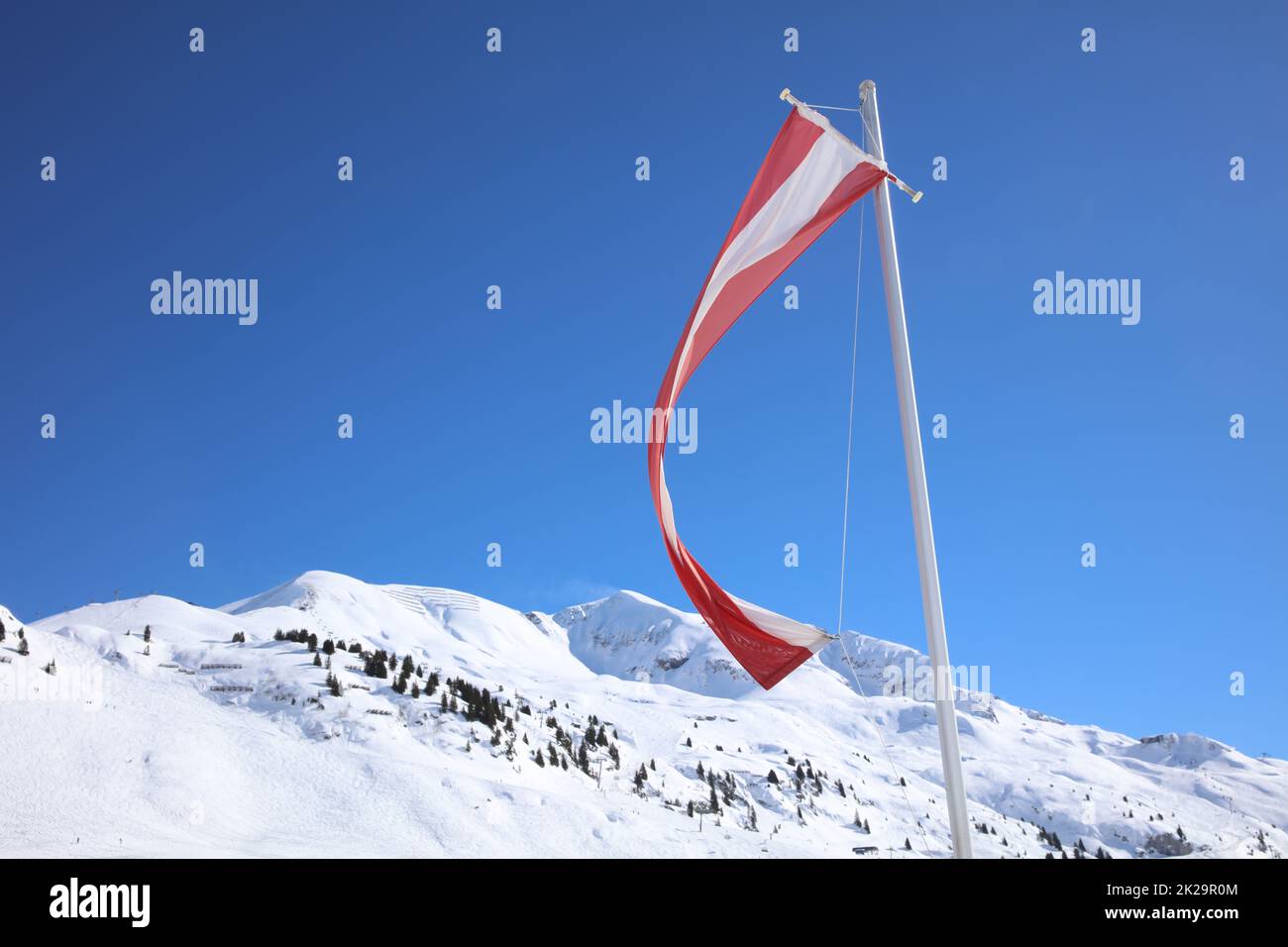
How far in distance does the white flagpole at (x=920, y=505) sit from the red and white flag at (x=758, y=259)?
0.41 metres

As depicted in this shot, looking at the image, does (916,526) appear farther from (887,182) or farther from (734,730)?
(734,730)

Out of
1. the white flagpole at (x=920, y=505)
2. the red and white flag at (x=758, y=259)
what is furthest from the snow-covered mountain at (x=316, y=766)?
the white flagpole at (x=920, y=505)

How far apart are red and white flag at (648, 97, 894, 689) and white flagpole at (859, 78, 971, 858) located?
0.41 metres

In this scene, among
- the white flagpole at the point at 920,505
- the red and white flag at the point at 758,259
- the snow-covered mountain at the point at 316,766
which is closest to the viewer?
the white flagpole at the point at 920,505

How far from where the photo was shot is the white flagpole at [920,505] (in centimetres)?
710

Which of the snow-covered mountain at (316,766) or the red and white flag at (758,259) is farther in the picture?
the snow-covered mountain at (316,766)

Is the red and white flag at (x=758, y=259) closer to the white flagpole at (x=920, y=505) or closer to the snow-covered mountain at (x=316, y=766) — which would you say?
the white flagpole at (x=920, y=505)

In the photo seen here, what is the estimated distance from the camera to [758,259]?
9.30 meters

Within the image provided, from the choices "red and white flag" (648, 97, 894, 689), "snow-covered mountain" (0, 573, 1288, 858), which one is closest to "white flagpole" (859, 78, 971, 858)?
"red and white flag" (648, 97, 894, 689)

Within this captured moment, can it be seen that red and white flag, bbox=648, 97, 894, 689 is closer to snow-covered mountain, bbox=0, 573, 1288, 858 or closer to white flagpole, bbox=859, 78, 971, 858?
white flagpole, bbox=859, 78, 971, 858

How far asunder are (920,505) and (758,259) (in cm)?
310

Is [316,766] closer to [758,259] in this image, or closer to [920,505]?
[758,259]

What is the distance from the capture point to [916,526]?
25.8 feet
